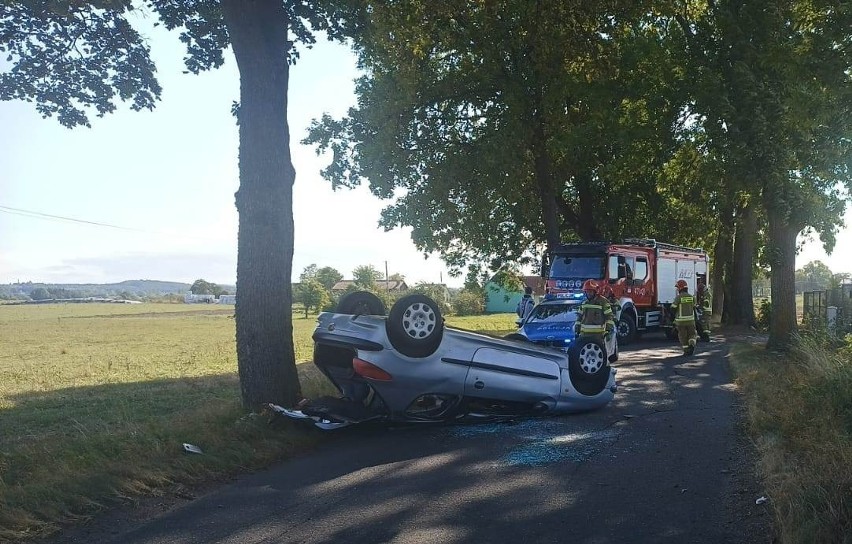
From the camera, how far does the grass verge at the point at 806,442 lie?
3993 mm

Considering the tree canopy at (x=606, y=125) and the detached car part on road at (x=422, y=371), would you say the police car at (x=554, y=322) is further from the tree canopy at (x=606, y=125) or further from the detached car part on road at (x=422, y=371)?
the detached car part on road at (x=422, y=371)

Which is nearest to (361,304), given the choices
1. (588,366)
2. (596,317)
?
(588,366)

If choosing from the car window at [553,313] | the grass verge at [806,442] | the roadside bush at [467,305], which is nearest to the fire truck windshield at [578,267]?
the car window at [553,313]

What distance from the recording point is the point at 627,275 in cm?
2175

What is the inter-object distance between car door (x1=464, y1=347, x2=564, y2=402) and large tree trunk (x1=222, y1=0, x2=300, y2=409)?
79.8 inches

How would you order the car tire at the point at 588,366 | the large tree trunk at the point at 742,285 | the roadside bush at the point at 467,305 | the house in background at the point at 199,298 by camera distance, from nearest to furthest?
the car tire at the point at 588,366 < the large tree trunk at the point at 742,285 < the roadside bush at the point at 467,305 < the house in background at the point at 199,298

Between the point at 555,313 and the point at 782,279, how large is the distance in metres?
5.24

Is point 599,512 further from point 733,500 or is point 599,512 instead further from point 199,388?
point 199,388

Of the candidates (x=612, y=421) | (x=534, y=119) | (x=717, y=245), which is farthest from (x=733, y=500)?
(x=717, y=245)

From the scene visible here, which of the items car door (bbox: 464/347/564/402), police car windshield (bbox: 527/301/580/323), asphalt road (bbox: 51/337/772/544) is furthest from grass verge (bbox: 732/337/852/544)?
police car windshield (bbox: 527/301/580/323)

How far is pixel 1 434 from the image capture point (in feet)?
31.3

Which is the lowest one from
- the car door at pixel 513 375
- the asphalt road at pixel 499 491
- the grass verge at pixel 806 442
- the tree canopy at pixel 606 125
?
the asphalt road at pixel 499 491

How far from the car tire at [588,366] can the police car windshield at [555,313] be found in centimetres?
712

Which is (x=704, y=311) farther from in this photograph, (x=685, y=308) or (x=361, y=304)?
(x=361, y=304)
